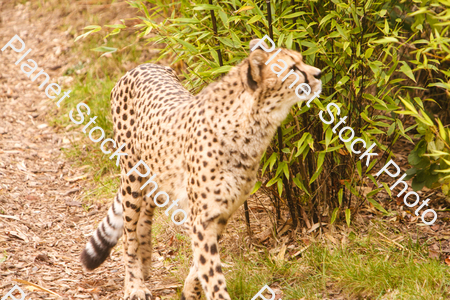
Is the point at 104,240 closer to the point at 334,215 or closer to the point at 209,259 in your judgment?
the point at 209,259

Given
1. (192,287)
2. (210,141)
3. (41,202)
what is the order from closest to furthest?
(210,141), (192,287), (41,202)

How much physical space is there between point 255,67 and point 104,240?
165cm

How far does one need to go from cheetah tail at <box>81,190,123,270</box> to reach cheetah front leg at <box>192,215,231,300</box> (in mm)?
975

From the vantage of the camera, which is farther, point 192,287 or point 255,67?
point 192,287

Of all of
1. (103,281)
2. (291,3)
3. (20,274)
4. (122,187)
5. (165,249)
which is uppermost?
(291,3)

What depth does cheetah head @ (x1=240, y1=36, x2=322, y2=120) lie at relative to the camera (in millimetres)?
2535

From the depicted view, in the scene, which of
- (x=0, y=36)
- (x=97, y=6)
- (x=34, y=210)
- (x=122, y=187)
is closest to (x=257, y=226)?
(x=122, y=187)

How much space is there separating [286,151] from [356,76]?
25.0 inches

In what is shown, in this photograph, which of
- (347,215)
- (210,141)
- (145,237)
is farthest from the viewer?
(145,237)

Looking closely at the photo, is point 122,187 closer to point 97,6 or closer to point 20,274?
point 20,274

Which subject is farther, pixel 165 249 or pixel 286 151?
pixel 165 249

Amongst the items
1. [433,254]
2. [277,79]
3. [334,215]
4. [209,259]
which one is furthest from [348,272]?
[277,79]

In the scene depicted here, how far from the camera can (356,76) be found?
10.5ft

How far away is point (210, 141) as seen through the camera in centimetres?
266
